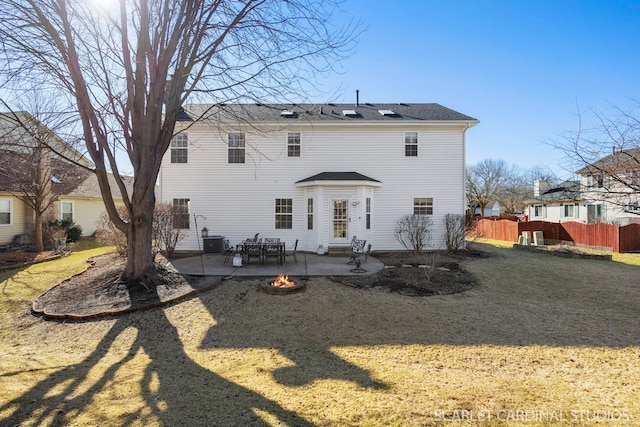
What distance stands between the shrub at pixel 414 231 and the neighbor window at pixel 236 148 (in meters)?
7.70

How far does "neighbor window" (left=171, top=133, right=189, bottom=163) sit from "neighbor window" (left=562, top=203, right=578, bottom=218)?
31.8m

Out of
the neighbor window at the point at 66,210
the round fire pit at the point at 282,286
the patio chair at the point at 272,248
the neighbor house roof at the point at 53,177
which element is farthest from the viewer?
the neighbor window at the point at 66,210

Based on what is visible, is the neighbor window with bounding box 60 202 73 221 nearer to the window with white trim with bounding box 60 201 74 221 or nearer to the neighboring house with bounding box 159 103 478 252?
the window with white trim with bounding box 60 201 74 221

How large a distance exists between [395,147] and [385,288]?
789cm

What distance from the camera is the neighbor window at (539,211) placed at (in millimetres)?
31734

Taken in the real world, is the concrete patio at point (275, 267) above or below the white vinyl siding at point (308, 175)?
below

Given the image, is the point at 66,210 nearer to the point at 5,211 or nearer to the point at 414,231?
the point at 5,211

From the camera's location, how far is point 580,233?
57.9ft

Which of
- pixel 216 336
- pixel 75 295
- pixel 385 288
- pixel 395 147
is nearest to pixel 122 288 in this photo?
pixel 75 295

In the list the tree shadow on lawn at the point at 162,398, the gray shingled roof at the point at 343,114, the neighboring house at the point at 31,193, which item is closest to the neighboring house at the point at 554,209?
the gray shingled roof at the point at 343,114

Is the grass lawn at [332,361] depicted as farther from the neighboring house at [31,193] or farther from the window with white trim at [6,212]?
the window with white trim at [6,212]

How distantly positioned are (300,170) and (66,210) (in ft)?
54.7

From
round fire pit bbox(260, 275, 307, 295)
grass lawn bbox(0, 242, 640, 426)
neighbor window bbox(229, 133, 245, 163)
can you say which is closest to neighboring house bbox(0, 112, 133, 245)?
neighbor window bbox(229, 133, 245, 163)

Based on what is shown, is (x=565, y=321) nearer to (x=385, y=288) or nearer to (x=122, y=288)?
(x=385, y=288)
